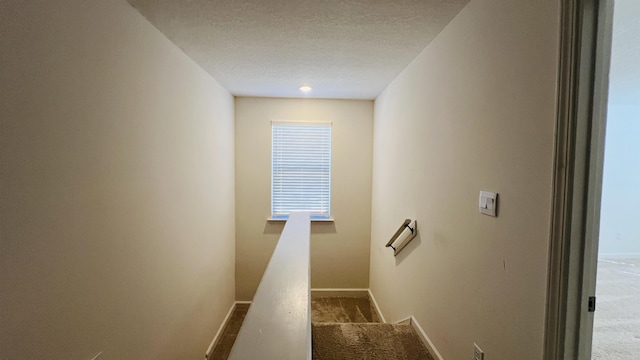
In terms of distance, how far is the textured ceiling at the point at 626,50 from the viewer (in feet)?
4.95

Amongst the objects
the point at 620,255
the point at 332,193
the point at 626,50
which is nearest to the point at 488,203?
the point at 626,50

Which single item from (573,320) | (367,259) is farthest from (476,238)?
(367,259)

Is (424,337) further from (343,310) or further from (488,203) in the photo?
Answer: (343,310)

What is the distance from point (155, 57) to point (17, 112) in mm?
1013

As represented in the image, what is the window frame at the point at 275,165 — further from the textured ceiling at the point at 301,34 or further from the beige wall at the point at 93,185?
the beige wall at the point at 93,185

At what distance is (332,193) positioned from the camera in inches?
151

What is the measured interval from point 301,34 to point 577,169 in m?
1.64

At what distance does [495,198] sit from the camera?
122cm

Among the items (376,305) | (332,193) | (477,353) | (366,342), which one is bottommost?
(376,305)

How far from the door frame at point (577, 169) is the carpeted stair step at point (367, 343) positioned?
3.54 ft

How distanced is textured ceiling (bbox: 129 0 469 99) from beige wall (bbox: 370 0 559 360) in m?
0.22

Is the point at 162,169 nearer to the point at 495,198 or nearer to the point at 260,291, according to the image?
the point at 260,291

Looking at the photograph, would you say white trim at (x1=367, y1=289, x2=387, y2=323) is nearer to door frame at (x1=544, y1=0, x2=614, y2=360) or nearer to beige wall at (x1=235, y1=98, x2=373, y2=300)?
beige wall at (x1=235, y1=98, x2=373, y2=300)

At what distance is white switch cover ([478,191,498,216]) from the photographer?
123 centimetres
